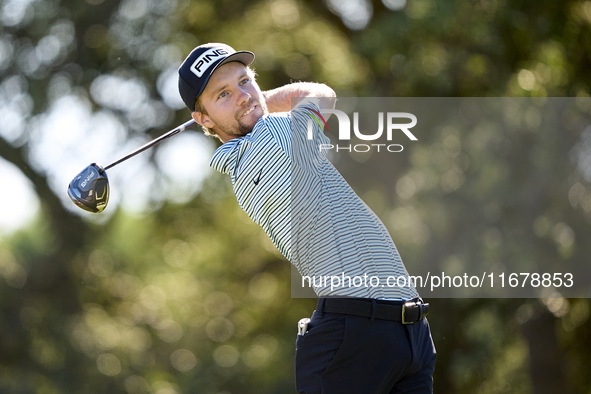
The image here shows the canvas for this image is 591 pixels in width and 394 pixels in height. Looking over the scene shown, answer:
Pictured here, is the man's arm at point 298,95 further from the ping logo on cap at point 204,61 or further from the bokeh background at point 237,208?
the bokeh background at point 237,208

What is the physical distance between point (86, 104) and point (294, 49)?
2.41 metres

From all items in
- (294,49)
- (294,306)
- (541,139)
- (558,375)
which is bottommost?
(558,375)

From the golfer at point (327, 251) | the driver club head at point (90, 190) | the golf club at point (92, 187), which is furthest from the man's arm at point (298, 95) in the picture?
the driver club head at point (90, 190)

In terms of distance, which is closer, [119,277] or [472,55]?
[472,55]

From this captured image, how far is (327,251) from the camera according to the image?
7.28ft

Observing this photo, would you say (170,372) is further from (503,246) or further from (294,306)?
(503,246)

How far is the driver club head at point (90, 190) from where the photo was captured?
2.93 meters

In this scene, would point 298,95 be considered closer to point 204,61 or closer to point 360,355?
point 204,61

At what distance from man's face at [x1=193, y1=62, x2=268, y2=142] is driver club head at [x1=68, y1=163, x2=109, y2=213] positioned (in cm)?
67

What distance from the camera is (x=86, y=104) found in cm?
796

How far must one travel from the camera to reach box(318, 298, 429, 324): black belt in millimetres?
2127

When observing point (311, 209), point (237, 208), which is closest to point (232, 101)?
point (311, 209)

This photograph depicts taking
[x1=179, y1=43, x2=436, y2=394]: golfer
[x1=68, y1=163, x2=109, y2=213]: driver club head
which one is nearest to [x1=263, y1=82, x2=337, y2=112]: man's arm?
[x1=179, y1=43, x2=436, y2=394]: golfer

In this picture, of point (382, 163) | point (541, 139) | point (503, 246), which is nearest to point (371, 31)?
point (382, 163)
